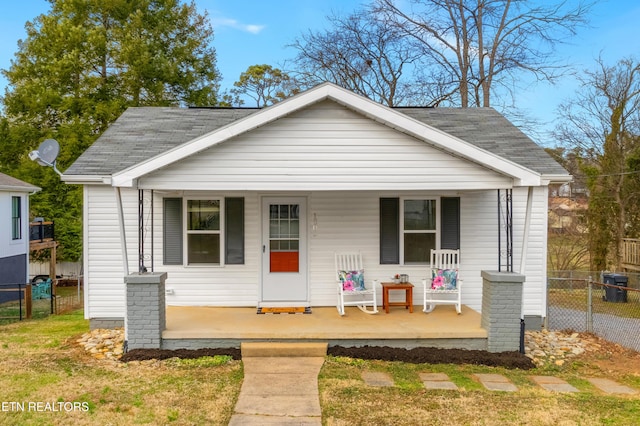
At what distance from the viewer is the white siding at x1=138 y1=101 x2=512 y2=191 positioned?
649 centimetres

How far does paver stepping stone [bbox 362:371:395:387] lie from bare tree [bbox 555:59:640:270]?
1454 centimetres

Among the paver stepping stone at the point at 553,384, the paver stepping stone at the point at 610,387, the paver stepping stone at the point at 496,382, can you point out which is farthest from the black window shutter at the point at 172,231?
the paver stepping stone at the point at 610,387

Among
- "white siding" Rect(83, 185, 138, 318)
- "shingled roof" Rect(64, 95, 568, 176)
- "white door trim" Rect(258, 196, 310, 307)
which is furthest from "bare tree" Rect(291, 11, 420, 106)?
"white siding" Rect(83, 185, 138, 318)

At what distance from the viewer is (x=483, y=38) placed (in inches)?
756

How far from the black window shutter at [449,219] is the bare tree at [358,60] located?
1343 cm

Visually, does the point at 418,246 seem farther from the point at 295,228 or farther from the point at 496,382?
the point at 496,382

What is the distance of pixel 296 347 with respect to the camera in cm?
632

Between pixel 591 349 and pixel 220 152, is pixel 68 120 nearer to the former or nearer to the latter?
pixel 220 152

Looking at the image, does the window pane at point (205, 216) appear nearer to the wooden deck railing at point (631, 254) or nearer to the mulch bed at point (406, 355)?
the mulch bed at point (406, 355)

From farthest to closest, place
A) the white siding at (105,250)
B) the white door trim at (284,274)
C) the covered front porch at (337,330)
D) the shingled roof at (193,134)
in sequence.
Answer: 1. the white door trim at (284,274)
2. the shingled roof at (193,134)
3. the white siding at (105,250)
4. the covered front porch at (337,330)

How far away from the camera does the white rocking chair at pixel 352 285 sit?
7.65 meters

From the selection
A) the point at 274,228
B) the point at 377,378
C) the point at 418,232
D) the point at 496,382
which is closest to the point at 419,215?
the point at 418,232

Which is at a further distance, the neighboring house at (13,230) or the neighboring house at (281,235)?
the neighboring house at (13,230)

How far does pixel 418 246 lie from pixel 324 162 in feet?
9.28
